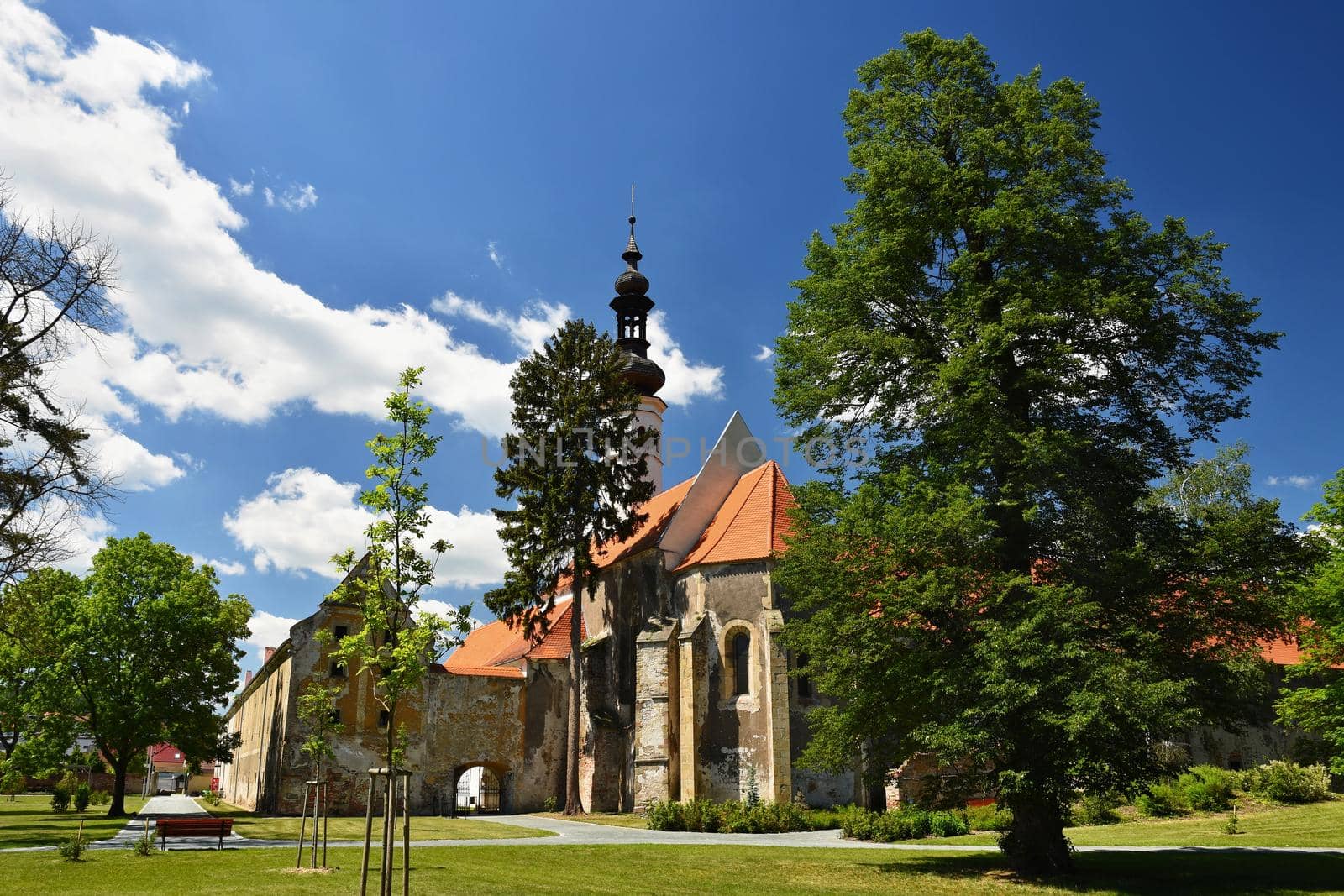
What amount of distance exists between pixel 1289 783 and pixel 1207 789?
8.67ft

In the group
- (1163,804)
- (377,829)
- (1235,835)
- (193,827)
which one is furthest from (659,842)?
(1163,804)

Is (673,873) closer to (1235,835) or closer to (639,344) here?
(1235,835)

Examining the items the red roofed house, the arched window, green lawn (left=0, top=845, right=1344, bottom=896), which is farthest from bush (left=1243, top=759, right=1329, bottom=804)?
the arched window

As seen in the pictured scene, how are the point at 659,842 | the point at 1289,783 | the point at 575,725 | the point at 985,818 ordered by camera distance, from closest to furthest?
the point at 659,842
the point at 985,818
the point at 1289,783
the point at 575,725

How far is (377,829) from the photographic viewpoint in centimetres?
2516

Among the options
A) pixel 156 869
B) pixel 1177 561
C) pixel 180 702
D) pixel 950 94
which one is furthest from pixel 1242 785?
pixel 180 702

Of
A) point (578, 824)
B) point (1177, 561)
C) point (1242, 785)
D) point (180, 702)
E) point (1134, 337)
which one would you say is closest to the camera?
point (1177, 561)

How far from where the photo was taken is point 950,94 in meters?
18.3

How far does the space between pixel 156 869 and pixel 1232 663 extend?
61.6 feet

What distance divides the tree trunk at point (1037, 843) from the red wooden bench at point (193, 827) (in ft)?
49.6

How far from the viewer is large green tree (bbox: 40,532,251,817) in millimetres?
29516

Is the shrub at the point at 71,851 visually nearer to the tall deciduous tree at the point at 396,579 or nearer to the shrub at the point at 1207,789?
the tall deciduous tree at the point at 396,579

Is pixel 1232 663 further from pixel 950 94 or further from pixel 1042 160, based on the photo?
pixel 950 94

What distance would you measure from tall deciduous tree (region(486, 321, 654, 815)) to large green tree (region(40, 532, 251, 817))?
10074mm
